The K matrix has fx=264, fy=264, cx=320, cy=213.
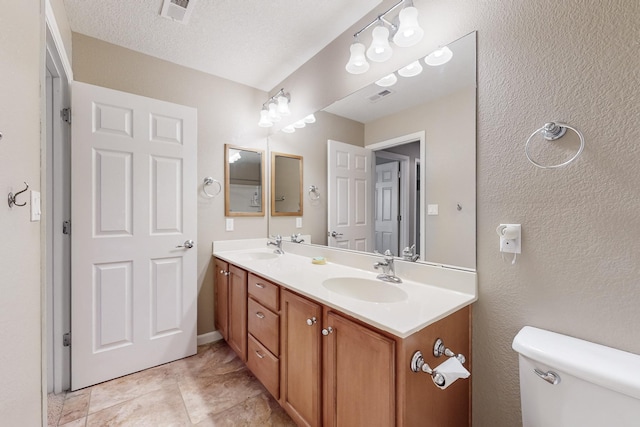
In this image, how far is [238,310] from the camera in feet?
6.27

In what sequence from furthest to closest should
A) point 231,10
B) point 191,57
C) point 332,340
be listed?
point 191,57 < point 231,10 < point 332,340

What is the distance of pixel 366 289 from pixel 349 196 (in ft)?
2.23

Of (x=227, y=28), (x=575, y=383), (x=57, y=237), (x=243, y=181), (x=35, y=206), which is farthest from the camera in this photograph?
(x=243, y=181)

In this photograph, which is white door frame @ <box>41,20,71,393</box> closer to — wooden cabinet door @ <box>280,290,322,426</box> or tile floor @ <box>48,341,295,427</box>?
tile floor @ <box>48,341,295,427</box>

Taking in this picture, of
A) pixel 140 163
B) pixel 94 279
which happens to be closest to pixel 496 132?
pixel 140 163

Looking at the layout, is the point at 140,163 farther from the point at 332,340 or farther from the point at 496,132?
the point at 496,132

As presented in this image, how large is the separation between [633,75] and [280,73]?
2208 mm

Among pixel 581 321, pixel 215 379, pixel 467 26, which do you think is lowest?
pixel 215 379

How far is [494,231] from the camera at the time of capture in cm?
111

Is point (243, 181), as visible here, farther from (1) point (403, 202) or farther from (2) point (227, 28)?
(1) point (403, 202)

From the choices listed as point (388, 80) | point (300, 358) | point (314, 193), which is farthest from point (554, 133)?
point (314, 193)

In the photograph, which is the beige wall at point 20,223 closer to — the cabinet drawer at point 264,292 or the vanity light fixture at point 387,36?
the cabinet drawer at point 264,292

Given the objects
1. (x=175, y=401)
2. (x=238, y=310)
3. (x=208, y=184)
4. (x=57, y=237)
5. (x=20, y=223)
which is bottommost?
(x=175, y=401)

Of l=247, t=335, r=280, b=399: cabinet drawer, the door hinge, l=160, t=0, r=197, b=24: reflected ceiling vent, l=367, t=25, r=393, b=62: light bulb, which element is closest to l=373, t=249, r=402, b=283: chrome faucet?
l=247, t=335, r=280, b=399: cabinet drawer
